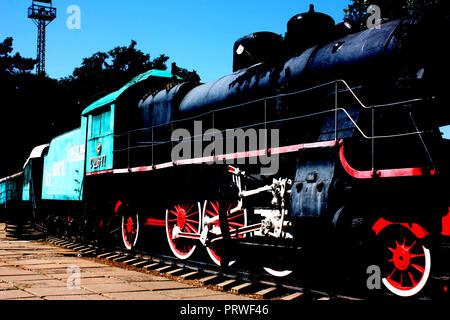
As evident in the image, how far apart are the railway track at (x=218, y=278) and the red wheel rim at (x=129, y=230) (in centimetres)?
26

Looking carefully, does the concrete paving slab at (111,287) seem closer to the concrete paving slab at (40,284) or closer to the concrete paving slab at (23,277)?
the concrete paving slab at (40,284)

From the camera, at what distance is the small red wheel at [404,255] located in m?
4.84

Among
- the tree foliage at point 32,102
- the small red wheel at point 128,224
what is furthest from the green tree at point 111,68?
the small red wheel at point 128,224

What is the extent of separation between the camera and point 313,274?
654 centimetres

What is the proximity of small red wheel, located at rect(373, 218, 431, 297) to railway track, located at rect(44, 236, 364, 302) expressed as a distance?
19.1 inches

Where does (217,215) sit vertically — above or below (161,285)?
above

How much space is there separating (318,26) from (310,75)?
107 cm

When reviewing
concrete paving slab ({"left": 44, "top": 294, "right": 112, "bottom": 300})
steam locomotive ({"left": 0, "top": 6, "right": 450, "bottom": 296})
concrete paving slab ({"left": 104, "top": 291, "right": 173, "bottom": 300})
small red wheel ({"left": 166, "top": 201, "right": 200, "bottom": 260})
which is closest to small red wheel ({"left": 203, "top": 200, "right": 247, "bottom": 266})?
steam locomotive ({"left": 0, "top": 6, "right": 450, "bottom": 296})

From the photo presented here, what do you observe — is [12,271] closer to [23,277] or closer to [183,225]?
[23,277]

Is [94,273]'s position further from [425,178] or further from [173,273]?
[425,178]

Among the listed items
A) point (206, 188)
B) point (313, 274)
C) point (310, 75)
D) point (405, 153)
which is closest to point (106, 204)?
point (206, 188)

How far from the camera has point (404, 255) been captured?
16.4 ft

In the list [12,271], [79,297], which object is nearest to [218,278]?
[79,297]

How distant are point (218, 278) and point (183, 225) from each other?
163cm
